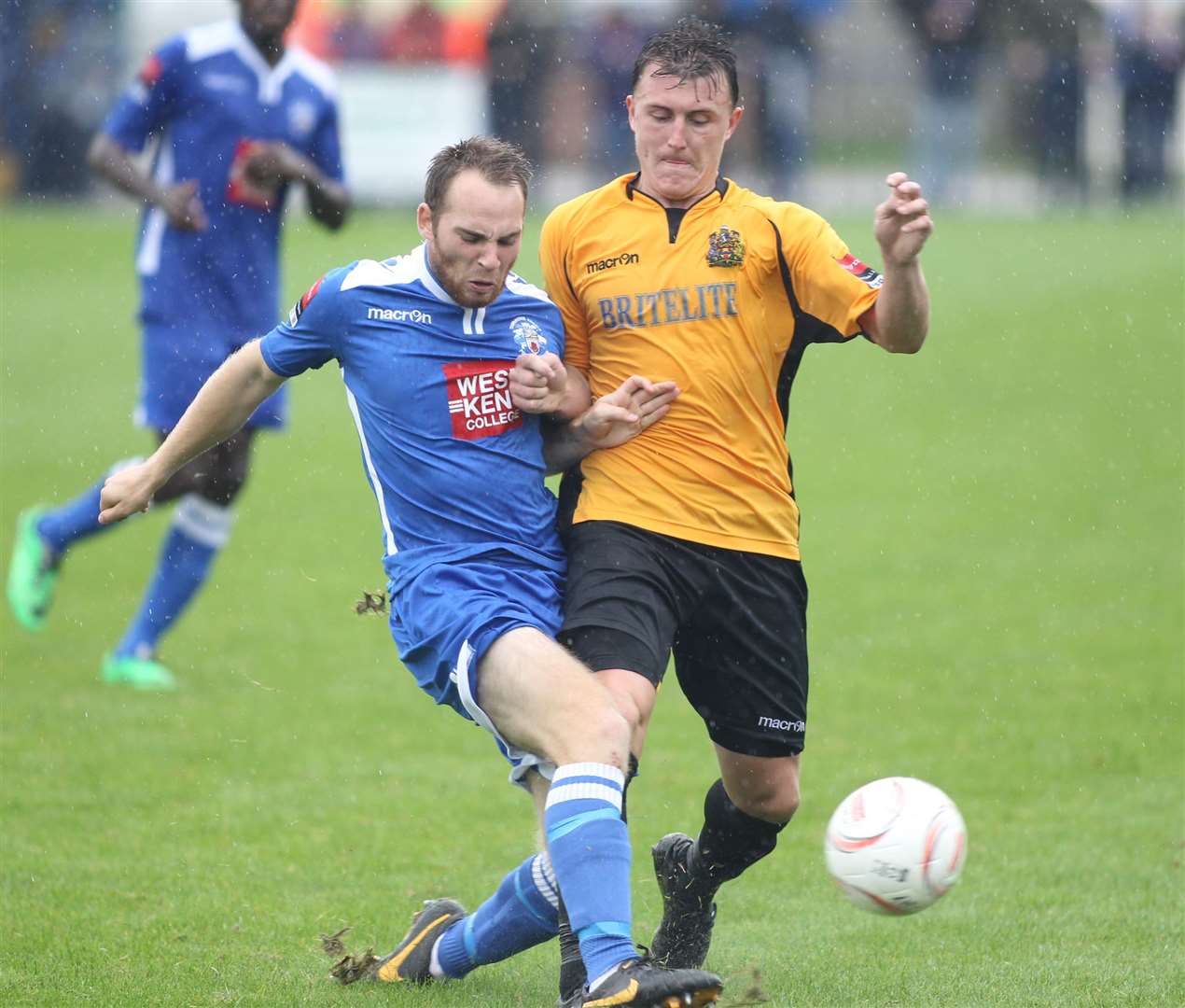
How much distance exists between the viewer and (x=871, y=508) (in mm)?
12750


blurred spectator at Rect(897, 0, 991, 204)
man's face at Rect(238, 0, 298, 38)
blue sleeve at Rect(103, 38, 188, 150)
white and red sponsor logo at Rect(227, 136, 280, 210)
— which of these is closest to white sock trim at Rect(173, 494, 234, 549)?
white and red sponsor logo at Rect(227, 136, 280, 210)

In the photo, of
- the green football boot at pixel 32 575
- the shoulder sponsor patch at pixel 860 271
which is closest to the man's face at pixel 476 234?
the shoulder sponsor patch at pixel 860 271

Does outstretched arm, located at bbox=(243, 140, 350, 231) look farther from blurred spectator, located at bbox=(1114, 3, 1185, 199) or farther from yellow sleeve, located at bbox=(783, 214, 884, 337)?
blurred spectator, located at bbox=(1114, 3, 1185, 199)

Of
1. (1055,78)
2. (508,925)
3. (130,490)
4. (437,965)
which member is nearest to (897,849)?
(508,925)

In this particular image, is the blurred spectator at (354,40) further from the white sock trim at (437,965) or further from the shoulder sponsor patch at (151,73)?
the white sock trim at (437,965)

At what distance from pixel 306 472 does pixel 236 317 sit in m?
5.62

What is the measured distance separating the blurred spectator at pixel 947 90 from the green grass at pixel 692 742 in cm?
1143

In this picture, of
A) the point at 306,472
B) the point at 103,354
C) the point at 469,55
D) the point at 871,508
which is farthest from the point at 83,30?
the point at 871,508

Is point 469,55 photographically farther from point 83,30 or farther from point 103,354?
point 103,354

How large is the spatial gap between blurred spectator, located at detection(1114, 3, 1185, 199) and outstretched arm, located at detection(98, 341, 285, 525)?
80.3ft

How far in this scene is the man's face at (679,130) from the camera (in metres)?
Answer: 4.79

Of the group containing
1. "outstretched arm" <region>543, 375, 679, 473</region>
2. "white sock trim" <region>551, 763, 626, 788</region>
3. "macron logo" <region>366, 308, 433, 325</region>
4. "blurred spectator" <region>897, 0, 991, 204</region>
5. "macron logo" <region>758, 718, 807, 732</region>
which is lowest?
"macron logo" <region>758, 718, 807, 732</region>

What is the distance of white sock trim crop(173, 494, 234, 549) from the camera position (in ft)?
27.0

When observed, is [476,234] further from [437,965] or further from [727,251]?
[437,965]
